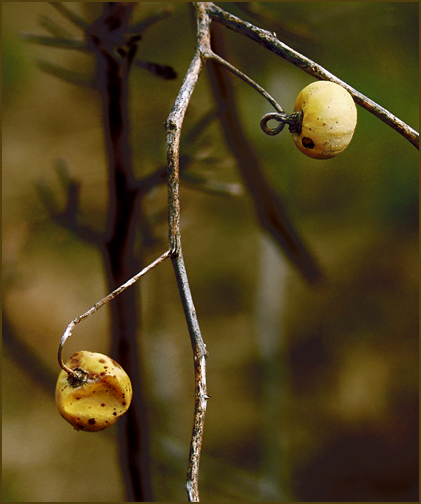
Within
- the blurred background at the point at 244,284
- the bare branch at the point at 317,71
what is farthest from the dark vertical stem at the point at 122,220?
the bare branch at the point at 317,71

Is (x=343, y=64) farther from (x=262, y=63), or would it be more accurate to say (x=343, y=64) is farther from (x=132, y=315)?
(x=132, y=315)

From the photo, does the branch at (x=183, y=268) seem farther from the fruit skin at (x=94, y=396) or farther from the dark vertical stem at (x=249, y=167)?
the dark vertical stem at (x=249, y=167)

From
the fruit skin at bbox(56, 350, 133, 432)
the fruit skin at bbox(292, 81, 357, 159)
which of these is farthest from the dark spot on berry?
the fruit skin at bbox(56, 350, 133, 432)

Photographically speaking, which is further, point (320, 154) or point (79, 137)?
point (79, 137)

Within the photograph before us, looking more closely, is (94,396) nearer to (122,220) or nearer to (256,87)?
(256,87)

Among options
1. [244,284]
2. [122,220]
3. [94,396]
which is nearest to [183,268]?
[94,396]

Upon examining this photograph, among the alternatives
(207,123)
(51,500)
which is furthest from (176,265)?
(51,500)
